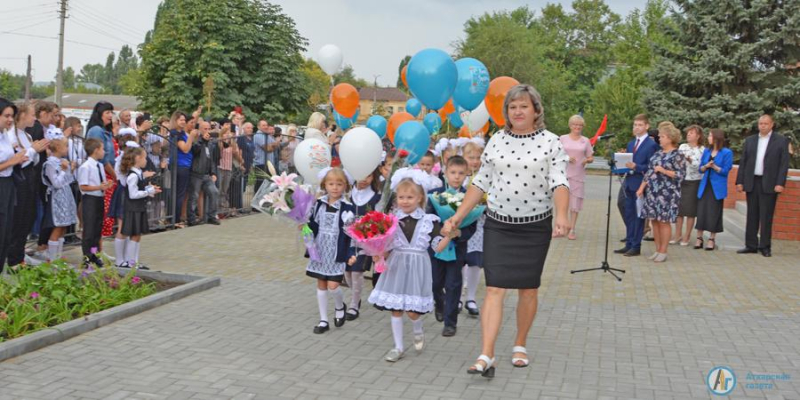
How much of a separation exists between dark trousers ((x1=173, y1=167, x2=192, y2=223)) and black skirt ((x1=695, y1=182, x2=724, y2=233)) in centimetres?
868

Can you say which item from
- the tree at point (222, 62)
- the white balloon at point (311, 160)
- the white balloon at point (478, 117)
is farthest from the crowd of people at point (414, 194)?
the tree at point (222, 62)

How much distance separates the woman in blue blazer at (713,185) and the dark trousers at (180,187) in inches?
342

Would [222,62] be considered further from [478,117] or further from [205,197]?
[478,117]

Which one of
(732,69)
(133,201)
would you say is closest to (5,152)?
(133,201)

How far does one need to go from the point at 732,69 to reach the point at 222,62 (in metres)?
24.1

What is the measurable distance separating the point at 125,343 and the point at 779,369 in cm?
505

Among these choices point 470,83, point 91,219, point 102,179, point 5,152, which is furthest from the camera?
point 91,219

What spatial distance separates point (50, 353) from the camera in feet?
19.2

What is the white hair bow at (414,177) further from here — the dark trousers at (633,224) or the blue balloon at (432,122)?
the dark trousers at (633,224)

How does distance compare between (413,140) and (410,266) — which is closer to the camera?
(410,266)

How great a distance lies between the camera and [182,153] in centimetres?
1334

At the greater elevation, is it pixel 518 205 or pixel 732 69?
pixel 732 69

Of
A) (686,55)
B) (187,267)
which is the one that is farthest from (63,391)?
(686,55)

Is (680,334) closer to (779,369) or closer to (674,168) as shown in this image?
(779,369)
